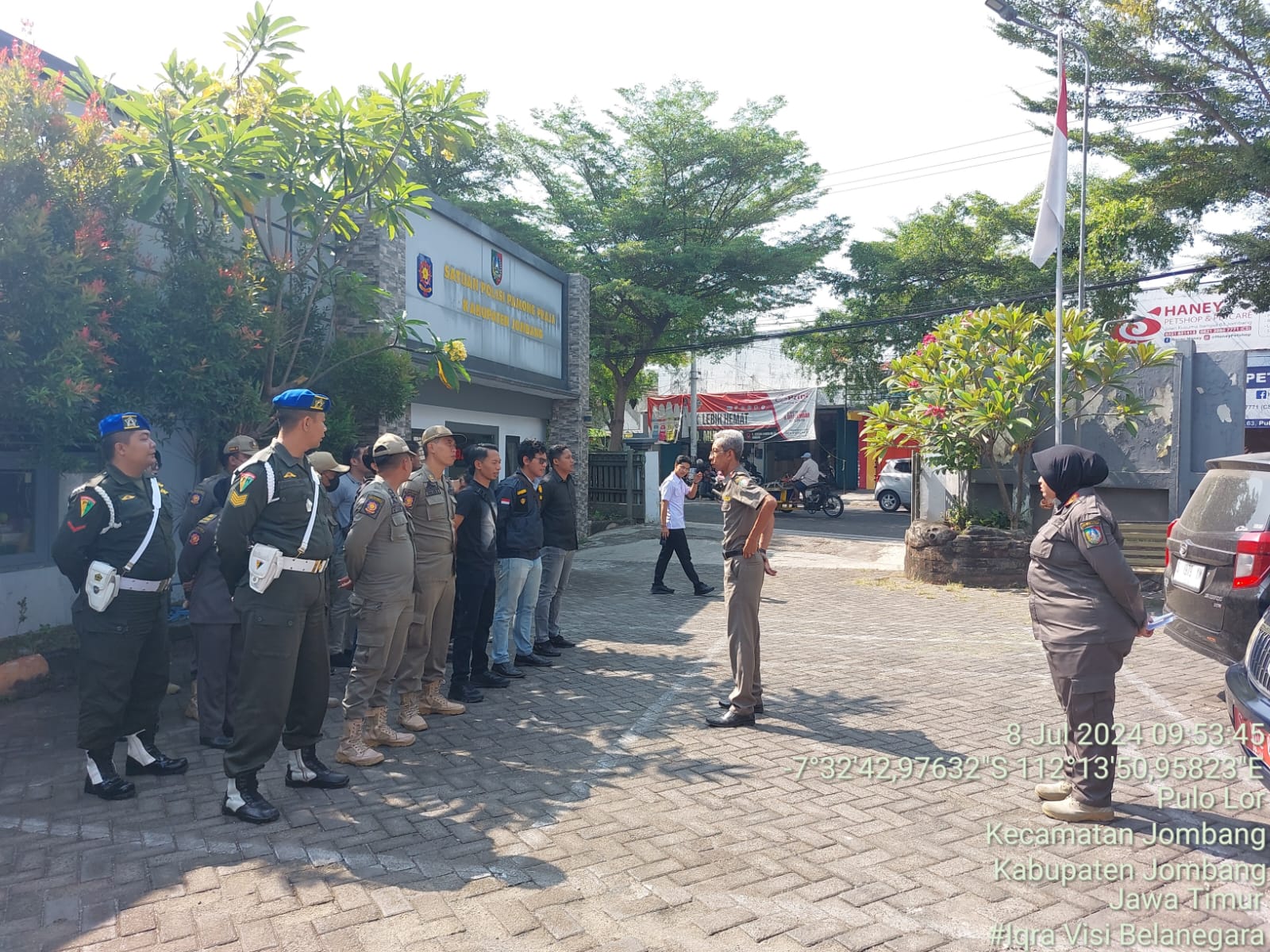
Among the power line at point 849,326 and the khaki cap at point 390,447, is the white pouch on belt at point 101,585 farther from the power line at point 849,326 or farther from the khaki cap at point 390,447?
the power line at point 849,326

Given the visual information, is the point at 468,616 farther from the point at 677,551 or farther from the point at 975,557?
the point at 975,557

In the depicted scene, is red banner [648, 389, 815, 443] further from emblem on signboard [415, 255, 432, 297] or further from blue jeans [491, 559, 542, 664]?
blue jeans [491, 559, 542, 664]

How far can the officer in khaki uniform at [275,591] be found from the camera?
417 cm

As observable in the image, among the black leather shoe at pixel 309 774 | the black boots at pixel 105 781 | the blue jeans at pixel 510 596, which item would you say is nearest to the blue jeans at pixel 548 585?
the blue jeans at pixel 510 596

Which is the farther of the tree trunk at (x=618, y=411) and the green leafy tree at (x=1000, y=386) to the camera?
the tree trunk at (x=618, y=411)

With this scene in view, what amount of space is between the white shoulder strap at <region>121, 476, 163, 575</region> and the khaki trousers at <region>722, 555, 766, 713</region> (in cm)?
326

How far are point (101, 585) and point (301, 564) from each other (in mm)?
1062

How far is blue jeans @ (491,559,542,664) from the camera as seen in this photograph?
6.90 m

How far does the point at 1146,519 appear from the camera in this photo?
12.6 metres

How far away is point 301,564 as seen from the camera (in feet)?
14.1

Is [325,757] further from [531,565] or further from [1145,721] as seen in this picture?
[1145,721]

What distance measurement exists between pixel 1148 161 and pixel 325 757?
573 inches

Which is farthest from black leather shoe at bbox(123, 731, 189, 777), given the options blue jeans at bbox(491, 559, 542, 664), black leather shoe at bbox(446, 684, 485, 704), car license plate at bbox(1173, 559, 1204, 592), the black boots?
car license plate at bbox(1173, 559, 1204, 592)

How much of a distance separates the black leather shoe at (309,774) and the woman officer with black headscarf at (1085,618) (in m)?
3.45
